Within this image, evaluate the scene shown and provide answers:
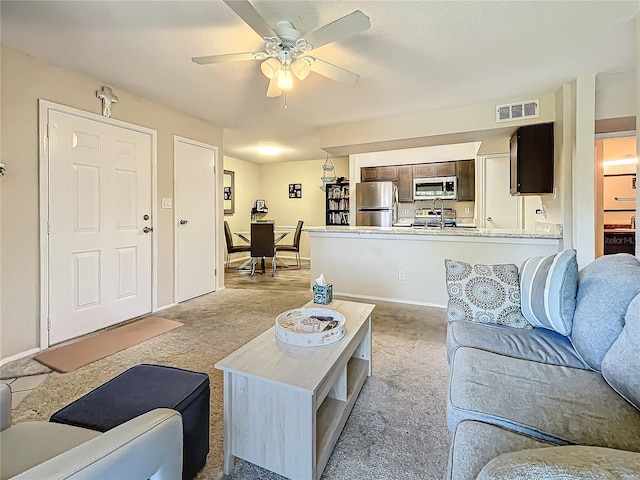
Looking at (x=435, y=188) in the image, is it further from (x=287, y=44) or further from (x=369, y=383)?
(x=369, y=383)

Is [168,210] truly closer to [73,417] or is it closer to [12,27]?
[12,27]

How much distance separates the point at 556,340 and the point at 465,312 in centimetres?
44

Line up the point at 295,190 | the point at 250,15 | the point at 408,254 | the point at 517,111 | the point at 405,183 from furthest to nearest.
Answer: the point at 295,190, the point at 405,183, the point at 408,254, the point at 517,111, the point at 250,15

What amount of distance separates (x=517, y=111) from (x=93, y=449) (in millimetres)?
3961

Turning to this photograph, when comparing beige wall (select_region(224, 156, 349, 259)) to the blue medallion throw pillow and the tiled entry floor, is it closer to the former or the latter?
the tiled entry floor

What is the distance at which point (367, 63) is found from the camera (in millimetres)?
2453

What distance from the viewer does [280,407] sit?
115cm

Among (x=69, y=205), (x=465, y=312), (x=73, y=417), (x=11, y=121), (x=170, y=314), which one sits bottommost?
(x=170, y=314)

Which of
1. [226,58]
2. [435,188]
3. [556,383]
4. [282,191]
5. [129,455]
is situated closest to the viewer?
[129,455]

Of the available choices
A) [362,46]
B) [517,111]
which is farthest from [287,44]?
[517,111]

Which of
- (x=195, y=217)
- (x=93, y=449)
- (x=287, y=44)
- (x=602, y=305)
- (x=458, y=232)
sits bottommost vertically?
(x=93, y=449)

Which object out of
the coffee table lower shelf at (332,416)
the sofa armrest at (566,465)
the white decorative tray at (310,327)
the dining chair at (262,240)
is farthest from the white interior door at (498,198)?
the sofa armrest at (566,465)

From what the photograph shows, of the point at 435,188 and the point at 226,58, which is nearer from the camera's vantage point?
the point at 226,58

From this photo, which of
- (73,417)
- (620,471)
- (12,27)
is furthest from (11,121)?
(620,471)
